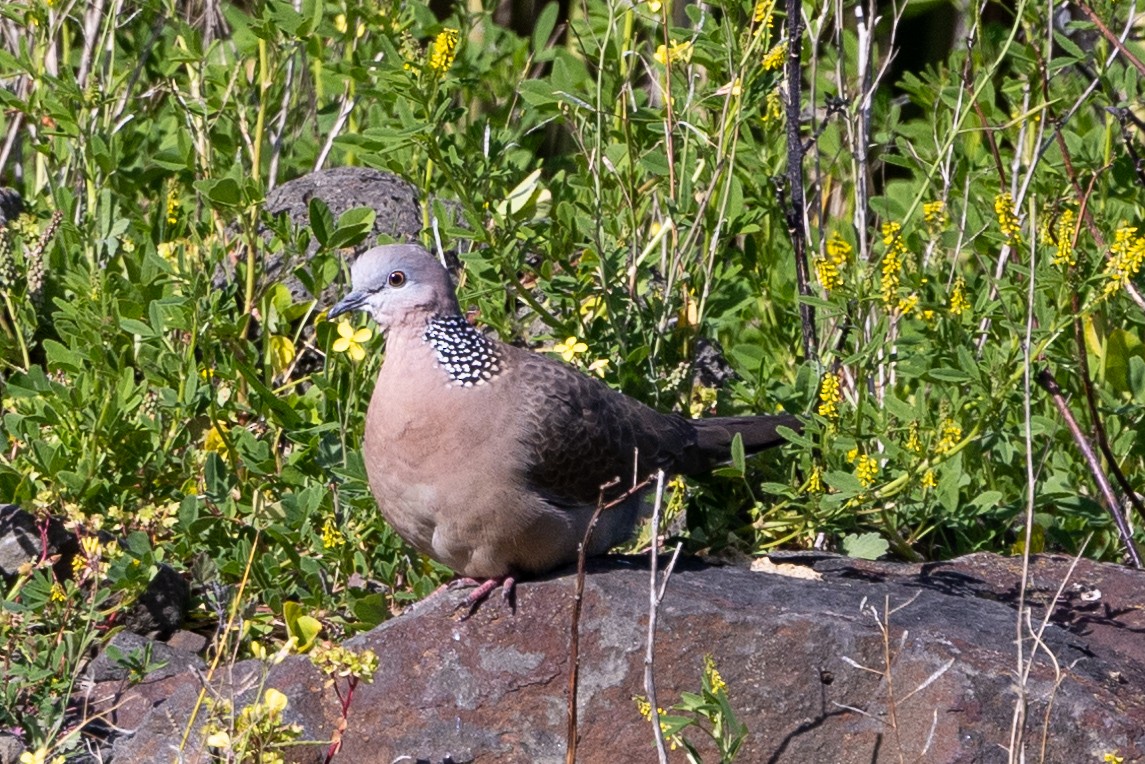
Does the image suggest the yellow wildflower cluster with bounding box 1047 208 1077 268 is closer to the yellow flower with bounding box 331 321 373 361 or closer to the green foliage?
the green foliage

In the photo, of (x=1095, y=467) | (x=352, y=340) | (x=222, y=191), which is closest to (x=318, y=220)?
(x=222, y=191)

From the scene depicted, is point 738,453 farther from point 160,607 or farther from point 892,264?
point 160,607

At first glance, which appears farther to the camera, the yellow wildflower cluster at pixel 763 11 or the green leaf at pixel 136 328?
the green leaf at pixel 136 328

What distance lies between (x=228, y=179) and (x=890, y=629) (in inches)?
103

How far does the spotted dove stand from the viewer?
166 inches

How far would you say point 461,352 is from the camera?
14.2 feet

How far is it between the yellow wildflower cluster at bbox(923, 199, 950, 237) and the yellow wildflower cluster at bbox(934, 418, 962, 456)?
735 millimetres

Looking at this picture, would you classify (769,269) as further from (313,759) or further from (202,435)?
(313,759)

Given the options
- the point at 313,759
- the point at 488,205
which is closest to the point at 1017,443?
the point at 488,205

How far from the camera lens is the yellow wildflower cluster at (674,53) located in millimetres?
5059

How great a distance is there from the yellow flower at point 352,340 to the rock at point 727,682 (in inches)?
36.4

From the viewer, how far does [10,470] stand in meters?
4.99

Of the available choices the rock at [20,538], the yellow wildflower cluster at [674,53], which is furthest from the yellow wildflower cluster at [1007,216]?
the rock at [20,538]

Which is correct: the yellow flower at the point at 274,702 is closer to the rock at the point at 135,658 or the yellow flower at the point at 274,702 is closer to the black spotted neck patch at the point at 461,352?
the rock at the point at 135,658
